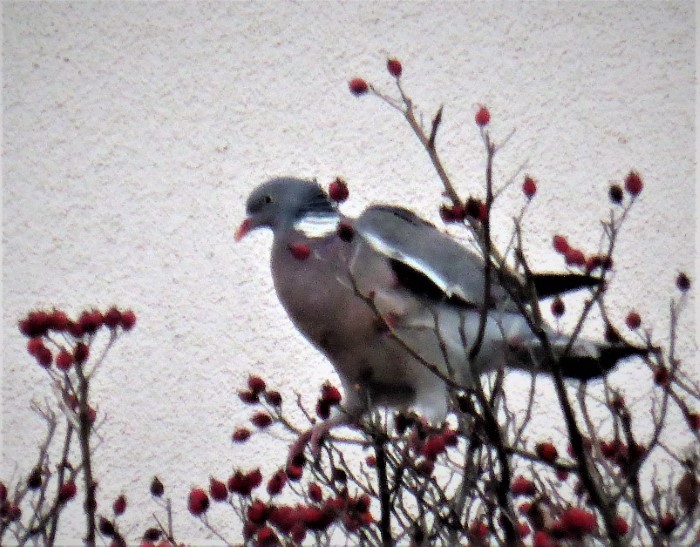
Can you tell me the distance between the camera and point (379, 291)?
1878mm

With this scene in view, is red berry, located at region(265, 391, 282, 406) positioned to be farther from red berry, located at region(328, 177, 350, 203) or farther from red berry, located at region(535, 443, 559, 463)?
red berry, located at region(535, 443, 559, 463)

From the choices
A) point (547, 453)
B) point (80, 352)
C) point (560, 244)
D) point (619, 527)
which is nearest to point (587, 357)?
point (560, 244)

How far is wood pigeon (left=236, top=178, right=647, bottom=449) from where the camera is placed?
1.84 m

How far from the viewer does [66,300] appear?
7.67 ft

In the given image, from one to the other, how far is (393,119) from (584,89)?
1.39ft

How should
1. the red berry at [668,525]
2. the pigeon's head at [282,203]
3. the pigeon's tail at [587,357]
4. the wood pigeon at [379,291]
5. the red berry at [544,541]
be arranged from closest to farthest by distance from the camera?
the red berry at [544,541]
the red berry at [668,525]
the pigeon's tail at [587,357]
the wood pigeon at [379,291]
the pigeon's head at [282,203]

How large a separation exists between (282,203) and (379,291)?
249mm

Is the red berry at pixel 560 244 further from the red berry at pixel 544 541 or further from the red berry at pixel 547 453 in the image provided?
the red berry at pixel 544 541

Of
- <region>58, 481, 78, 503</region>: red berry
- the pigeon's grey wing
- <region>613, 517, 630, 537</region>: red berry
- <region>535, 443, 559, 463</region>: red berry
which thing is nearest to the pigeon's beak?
the pigeon's grey wing

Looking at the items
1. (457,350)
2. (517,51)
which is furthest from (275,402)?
(517,51)

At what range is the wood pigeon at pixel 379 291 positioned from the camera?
1836 millimetres

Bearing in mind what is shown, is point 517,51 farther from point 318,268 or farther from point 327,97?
point 318,268

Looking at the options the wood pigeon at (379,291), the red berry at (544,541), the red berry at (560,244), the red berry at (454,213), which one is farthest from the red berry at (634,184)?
the wood pigeon at (379,291)

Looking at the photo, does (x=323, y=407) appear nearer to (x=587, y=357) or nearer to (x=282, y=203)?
(x=587, y=357)
